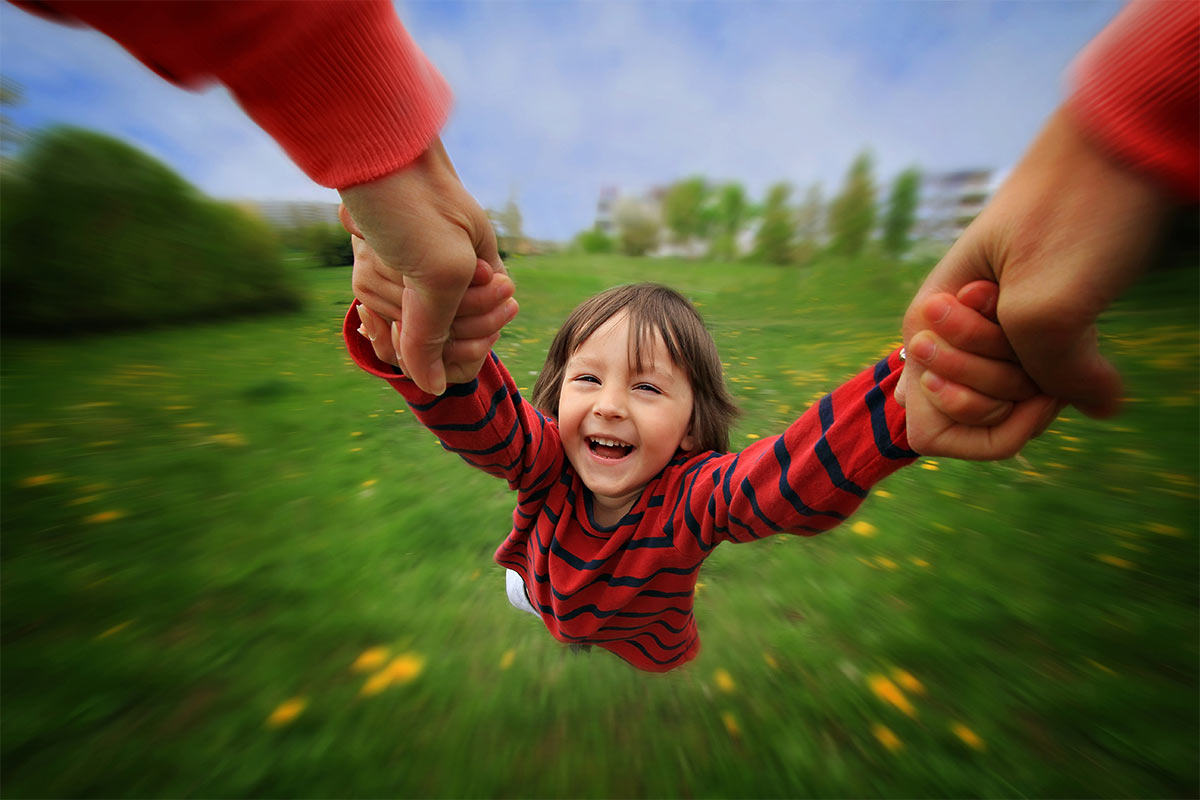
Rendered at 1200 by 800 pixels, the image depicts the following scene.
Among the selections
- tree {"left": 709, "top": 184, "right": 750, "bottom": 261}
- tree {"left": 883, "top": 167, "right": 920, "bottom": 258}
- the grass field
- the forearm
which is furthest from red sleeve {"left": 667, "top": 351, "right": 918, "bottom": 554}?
tree {"left": 709, "top": 184, "right": 750, "bottom": 261}

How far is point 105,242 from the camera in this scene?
16.2 ft

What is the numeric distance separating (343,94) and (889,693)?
2.48 m

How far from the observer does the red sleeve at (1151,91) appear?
44 centimetres

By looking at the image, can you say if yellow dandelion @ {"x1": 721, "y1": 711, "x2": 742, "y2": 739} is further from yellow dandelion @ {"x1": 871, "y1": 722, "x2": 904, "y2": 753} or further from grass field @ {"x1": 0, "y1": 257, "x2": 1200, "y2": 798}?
yellow dandelion @ {"x1": 871, "y1": 722, "x2": 904, "y2": 753}

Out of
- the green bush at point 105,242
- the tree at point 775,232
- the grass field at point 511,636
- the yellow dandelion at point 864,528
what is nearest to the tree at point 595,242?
the tree at point 775,232

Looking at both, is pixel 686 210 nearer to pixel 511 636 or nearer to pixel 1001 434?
pixel 511 636

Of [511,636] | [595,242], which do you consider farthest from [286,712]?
[595,242]

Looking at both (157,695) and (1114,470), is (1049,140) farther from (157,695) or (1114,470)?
(1114,470)

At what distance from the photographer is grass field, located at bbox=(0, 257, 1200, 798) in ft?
5.52

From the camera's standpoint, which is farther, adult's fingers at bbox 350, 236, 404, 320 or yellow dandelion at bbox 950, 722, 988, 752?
yellow dandelion at bbox 950, 722, 988, 752

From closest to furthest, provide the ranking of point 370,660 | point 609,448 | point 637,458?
point 637,458 → point 609,448 → point 370,660

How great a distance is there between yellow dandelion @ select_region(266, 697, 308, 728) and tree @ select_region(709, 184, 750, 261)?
7231 mm

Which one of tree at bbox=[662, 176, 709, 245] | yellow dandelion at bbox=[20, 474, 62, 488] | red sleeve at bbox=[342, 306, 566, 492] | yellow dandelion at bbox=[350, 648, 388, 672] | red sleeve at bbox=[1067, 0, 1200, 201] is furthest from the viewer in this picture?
tree at bbox=[662, 176, 709, 245]

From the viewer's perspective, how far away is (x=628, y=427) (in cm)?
138
